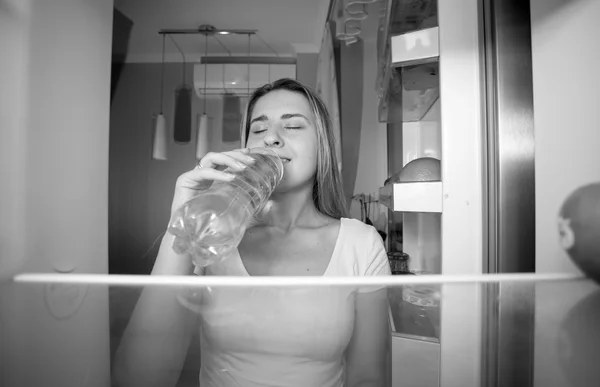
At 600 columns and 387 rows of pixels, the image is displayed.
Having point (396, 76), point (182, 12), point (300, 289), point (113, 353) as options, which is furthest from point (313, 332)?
point (182, 12)

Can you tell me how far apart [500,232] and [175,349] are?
39cm

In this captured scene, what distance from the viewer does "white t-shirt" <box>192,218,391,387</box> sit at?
7.6 inches

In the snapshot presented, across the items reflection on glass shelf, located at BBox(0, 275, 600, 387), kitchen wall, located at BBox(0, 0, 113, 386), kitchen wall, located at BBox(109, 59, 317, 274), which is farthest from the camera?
kitchen wall, located at BBox(109, 59, 317, 274)

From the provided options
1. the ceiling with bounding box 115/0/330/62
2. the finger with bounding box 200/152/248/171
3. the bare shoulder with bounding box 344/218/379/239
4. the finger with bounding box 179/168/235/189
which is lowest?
the bare shoulder with bounding box 344/218/379/239

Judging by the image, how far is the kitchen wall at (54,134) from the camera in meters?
0.66

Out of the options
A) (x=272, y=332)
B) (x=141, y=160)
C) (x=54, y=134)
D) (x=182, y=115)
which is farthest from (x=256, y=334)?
(x=141, y=160)

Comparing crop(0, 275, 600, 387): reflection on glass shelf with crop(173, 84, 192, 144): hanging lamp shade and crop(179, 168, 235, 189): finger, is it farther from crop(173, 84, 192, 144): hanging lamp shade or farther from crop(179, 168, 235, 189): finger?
crop(173, 84, 192, 144): hanging lamp shade

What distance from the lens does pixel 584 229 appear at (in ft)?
0.73

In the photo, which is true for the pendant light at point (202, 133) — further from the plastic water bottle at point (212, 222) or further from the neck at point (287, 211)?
the plastic water bottle at point (212, 222)

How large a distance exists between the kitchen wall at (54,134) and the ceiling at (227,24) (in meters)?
0.97

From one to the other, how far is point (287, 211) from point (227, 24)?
5.52 feet

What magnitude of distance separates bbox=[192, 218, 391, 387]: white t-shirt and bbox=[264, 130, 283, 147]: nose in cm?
38

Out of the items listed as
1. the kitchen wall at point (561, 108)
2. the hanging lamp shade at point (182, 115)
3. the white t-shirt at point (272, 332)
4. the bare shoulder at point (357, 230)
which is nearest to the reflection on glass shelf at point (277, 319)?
the white t-shirt at point (272, 332)

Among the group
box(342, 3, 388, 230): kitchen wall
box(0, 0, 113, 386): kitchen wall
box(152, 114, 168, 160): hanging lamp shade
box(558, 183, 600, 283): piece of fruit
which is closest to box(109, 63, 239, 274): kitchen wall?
box(152, 114, 168, 160): hanging lamp shade
